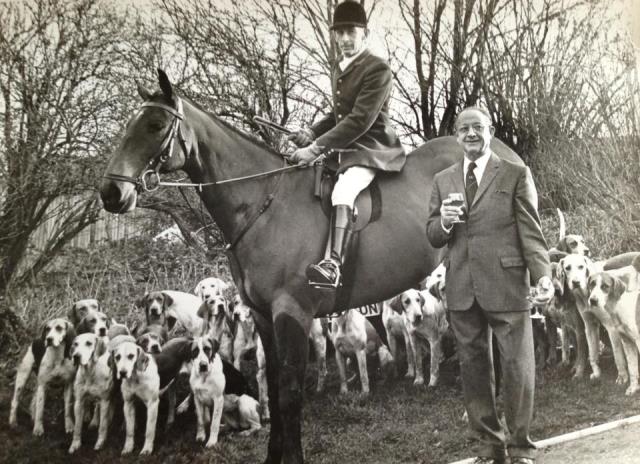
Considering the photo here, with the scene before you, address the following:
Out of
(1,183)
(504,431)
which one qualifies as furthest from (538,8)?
(1,183)

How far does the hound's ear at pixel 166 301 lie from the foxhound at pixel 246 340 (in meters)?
0.41

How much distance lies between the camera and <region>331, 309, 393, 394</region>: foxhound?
4.11 m

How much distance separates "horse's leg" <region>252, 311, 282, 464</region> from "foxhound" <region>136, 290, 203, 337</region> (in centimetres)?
43

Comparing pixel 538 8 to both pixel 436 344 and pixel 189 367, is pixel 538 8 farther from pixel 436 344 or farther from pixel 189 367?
pixel 189 367

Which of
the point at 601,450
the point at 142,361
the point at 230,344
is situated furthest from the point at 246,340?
the point at 601,450

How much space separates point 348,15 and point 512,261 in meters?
1.73

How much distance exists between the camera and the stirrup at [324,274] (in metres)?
3.40

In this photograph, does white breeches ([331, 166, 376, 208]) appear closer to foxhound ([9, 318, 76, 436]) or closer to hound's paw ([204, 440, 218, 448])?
hound's paw ([204, 440, 218, 448])

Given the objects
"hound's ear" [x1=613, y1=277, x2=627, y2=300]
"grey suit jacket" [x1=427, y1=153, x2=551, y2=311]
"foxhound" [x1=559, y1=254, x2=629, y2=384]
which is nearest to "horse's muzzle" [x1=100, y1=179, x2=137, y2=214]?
"grey suit jacket" [x1=427, y1=153, x2=551, y2=311]

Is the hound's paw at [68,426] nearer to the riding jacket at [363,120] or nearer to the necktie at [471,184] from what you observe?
the riding jacket at [363,120]

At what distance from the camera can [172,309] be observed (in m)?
3.70

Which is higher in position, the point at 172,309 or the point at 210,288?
the point at 210,288

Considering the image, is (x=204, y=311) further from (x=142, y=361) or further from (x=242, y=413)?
(x=242, y=413)

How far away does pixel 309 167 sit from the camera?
371cm
